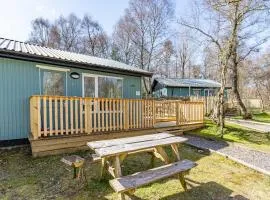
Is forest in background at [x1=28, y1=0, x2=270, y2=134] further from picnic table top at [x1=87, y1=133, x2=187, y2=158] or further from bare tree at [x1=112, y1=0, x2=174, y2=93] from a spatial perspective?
picnic table top at [x1=87, y1=133, x2=187, y2=158]

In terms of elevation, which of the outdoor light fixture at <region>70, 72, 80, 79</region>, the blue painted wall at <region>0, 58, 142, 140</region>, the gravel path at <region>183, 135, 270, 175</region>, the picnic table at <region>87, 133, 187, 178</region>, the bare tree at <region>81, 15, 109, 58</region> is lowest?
the gravel path at <region>183, 135, 270, 175</region>

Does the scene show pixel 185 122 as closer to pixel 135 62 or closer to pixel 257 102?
pixel 135 62

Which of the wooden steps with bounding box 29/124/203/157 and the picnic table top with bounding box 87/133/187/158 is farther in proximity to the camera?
the wooden steps with bounding box 29/124/203/157

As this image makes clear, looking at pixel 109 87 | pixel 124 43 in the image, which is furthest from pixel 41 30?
pixel 109 87

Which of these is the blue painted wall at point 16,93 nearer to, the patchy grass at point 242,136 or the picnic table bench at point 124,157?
the picnic table bench at point 124,157

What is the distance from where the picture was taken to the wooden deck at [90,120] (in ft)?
19.1

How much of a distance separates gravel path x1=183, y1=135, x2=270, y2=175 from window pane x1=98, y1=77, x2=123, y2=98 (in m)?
3.76

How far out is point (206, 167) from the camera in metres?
5.45

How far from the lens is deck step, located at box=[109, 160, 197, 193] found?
3.16 metres

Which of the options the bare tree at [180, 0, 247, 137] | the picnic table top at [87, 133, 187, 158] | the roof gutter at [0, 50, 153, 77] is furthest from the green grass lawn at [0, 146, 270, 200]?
the bare tree at [180, 0, 247, 137]

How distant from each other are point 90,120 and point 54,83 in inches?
89.8

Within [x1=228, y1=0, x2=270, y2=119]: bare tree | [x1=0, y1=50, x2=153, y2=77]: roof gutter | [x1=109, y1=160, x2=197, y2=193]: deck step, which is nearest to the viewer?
[x1=109, y1=160, x2=197, y2=193]: deck step

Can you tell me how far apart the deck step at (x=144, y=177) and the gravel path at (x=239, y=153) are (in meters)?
2.50

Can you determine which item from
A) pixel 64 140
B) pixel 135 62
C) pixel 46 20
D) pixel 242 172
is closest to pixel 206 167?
pixel 242 172
